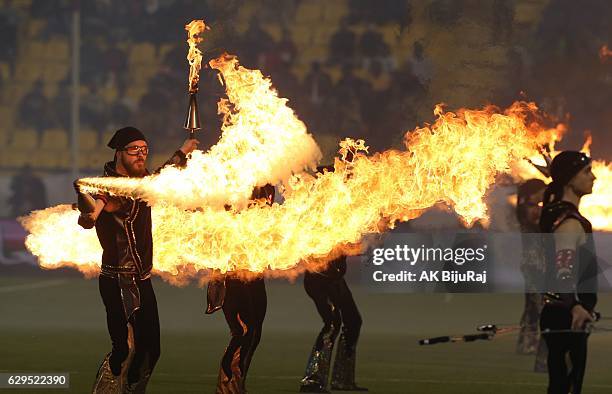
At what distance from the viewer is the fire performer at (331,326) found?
1300 centimetres

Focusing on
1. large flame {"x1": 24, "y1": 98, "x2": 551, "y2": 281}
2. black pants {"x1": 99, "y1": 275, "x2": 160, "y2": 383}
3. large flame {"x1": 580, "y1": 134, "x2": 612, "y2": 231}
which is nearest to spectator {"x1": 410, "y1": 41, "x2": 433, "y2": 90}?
large flame {"x1": 580, "y1": 134, "x2": 612, "y2": 231}

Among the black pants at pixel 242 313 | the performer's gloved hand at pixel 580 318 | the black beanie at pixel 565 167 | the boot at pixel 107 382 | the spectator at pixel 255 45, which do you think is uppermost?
the spectator at pixel 255 45

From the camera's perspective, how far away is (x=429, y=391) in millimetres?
13352

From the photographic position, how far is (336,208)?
11539mm

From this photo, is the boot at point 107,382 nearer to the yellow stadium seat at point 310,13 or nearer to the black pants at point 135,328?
the black pants at point 135,328

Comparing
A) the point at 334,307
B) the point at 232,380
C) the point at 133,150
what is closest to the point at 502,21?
the point at 334,307

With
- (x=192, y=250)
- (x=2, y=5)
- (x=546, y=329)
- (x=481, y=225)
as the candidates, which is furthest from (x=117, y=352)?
(x=2, y=5)

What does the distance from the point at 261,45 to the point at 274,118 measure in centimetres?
2232

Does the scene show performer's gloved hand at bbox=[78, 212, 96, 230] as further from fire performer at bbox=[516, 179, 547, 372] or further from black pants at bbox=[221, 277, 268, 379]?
fire performer at bbox=[516, 179, 547, 372]

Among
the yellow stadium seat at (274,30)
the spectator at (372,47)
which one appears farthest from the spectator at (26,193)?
the spectator at (372,47)

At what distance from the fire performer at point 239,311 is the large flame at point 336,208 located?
11.1 inches

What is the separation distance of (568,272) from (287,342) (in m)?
9.38

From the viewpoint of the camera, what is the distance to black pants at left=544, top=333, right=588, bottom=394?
944 centimetres

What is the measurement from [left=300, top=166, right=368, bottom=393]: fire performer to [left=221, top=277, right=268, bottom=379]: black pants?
138 centimetres
